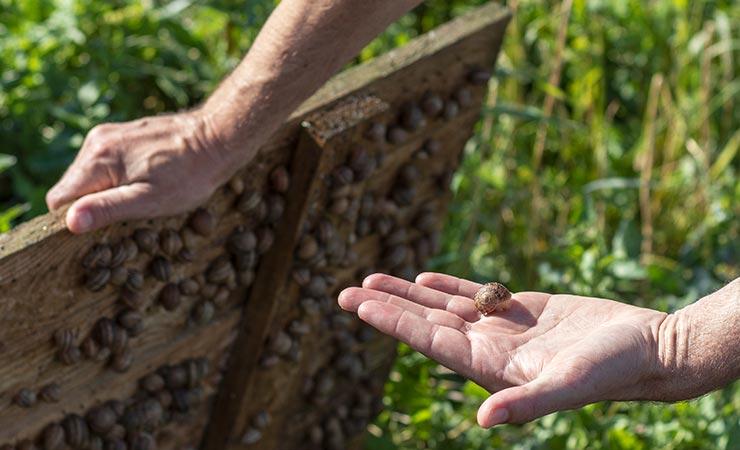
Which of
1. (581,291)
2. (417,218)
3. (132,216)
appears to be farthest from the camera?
(581,291)

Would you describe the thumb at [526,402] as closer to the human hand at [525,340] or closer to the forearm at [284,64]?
the human hand at [525,340]

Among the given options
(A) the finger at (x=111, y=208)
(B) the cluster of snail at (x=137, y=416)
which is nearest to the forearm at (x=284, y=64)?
(A) the finger at (x=111, y=208)

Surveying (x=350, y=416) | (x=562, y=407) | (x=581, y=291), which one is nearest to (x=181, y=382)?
(x=350, y=416)

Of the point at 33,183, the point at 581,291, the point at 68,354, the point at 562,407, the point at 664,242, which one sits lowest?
the point at 664,242

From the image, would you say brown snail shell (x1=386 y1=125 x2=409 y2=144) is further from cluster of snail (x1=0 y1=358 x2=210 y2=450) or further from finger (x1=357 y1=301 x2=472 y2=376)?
finger (x1=357 y1=301 x2=472 y2=376)

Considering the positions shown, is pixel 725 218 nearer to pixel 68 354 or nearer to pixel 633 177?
pixel 633 177

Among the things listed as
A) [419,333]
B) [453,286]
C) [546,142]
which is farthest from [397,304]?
[546,142]

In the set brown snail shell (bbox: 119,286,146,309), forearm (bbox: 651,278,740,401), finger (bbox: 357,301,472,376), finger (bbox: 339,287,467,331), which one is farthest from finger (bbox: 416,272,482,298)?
brown snail shell (bbox: 119,286,146,309)
